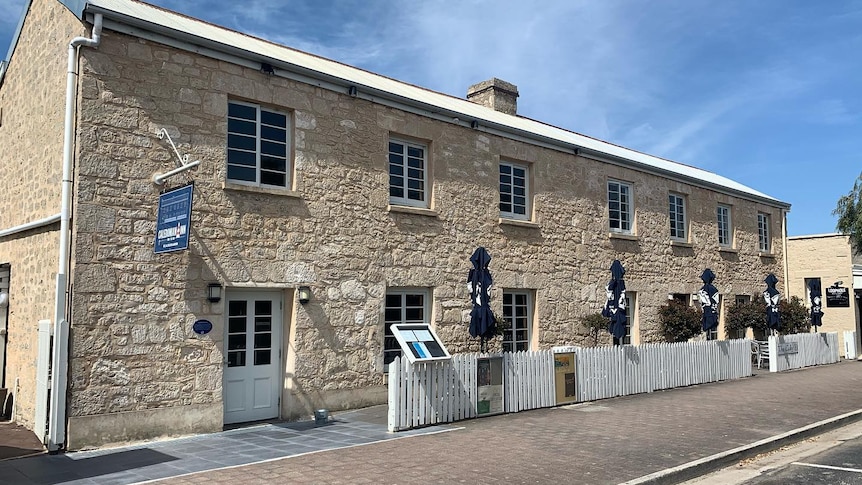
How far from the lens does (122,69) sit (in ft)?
30.6

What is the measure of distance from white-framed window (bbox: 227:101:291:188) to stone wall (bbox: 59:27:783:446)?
0.74 feet

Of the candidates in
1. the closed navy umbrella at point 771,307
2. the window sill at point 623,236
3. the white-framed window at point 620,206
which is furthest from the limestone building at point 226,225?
the closed navy umbrella at point 771,307

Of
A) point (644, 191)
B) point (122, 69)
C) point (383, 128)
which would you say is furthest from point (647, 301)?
point (122, 69)

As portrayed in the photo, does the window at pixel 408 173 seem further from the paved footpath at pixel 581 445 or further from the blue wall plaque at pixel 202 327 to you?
the paved footpath at pixel 581 445

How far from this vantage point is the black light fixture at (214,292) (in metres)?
9.83

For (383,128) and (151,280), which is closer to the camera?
(151,280)

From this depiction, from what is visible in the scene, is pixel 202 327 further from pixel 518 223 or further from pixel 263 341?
pixel 518 223

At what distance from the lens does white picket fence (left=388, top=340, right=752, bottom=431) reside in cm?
1005

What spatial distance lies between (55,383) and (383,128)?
648 centimetres

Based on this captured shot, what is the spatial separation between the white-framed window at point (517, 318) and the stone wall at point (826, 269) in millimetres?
13330

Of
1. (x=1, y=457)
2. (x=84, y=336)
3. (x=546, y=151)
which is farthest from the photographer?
(x=546, y=151)

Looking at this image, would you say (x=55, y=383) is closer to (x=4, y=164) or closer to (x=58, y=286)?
(x=58, y=286)

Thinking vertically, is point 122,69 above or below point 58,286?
above

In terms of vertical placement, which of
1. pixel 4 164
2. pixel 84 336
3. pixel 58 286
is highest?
pixel 4 164
